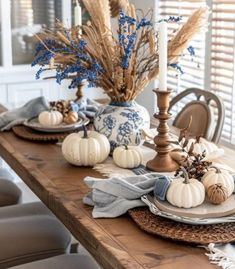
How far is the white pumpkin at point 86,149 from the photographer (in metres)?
1.93

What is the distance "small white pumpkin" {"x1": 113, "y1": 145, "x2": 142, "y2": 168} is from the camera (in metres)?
1.91

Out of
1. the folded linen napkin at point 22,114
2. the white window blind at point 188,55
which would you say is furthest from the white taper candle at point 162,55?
the white window blind at point 188,55

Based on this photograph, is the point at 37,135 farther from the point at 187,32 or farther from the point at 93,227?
the point at 93,227

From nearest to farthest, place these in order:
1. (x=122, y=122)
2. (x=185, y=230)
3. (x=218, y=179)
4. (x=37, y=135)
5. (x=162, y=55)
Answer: (x=185, y=230) → (x=218, y=179) → (x=162, y=55) → (x=122, y=122) → (x=37, y=135)

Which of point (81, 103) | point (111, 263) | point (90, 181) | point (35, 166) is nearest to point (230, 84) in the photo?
point (81, 103)

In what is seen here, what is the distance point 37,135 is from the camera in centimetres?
237

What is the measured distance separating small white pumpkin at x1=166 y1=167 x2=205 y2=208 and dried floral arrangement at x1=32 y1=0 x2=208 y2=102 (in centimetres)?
63

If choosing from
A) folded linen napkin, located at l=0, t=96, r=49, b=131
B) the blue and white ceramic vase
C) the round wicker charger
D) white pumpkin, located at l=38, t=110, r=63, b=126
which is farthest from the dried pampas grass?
folded linen napkin, located at l=0, t=96, r=49, b=131

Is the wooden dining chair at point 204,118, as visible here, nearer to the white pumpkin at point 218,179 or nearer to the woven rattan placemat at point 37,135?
the woven rattan placemat at point 37,135

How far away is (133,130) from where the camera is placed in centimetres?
207

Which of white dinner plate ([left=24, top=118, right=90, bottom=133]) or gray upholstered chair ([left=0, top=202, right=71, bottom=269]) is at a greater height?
white dinner plate ([left=24, top=118, right=90, bottom=133])

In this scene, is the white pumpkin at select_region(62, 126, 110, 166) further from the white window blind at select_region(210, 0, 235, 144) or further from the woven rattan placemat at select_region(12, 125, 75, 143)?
the white window blind at select_region(210, 0, 235, 144)

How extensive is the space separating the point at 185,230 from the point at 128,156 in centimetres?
57

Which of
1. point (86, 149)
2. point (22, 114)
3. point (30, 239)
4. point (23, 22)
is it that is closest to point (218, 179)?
point (86, 149)
